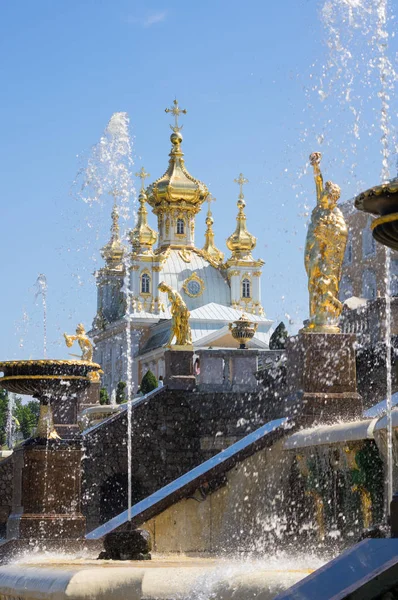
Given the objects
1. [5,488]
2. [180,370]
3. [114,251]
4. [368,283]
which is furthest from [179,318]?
[114,251]

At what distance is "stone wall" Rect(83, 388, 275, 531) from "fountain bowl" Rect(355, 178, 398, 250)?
606 inches

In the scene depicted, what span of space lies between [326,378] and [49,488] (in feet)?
11.3

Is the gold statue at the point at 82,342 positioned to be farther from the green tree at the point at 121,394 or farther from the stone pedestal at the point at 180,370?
the green tree at the point at 121,394

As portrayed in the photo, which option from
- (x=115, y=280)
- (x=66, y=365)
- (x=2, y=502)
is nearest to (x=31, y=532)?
(x=66, y=365)

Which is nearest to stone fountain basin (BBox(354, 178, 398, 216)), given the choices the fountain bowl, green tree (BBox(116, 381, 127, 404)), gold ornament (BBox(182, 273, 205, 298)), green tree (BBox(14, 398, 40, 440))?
the fountain bowl

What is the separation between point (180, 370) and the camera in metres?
22.5

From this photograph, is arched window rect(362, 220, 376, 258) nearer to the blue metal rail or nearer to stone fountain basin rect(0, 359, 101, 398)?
the blue metal rail

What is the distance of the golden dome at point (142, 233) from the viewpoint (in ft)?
298

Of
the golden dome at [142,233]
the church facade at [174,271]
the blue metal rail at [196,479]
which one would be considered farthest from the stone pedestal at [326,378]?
the golden dome at [142,233]

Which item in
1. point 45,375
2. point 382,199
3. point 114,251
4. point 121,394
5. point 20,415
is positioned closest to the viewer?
point 382,199

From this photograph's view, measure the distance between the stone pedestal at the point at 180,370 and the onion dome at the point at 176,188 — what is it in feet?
230

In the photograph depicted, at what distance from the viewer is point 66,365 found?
14234 millimetres

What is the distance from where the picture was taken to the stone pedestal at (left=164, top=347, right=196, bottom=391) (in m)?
22.3

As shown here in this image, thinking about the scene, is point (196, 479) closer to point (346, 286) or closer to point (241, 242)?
point (346, 286)
